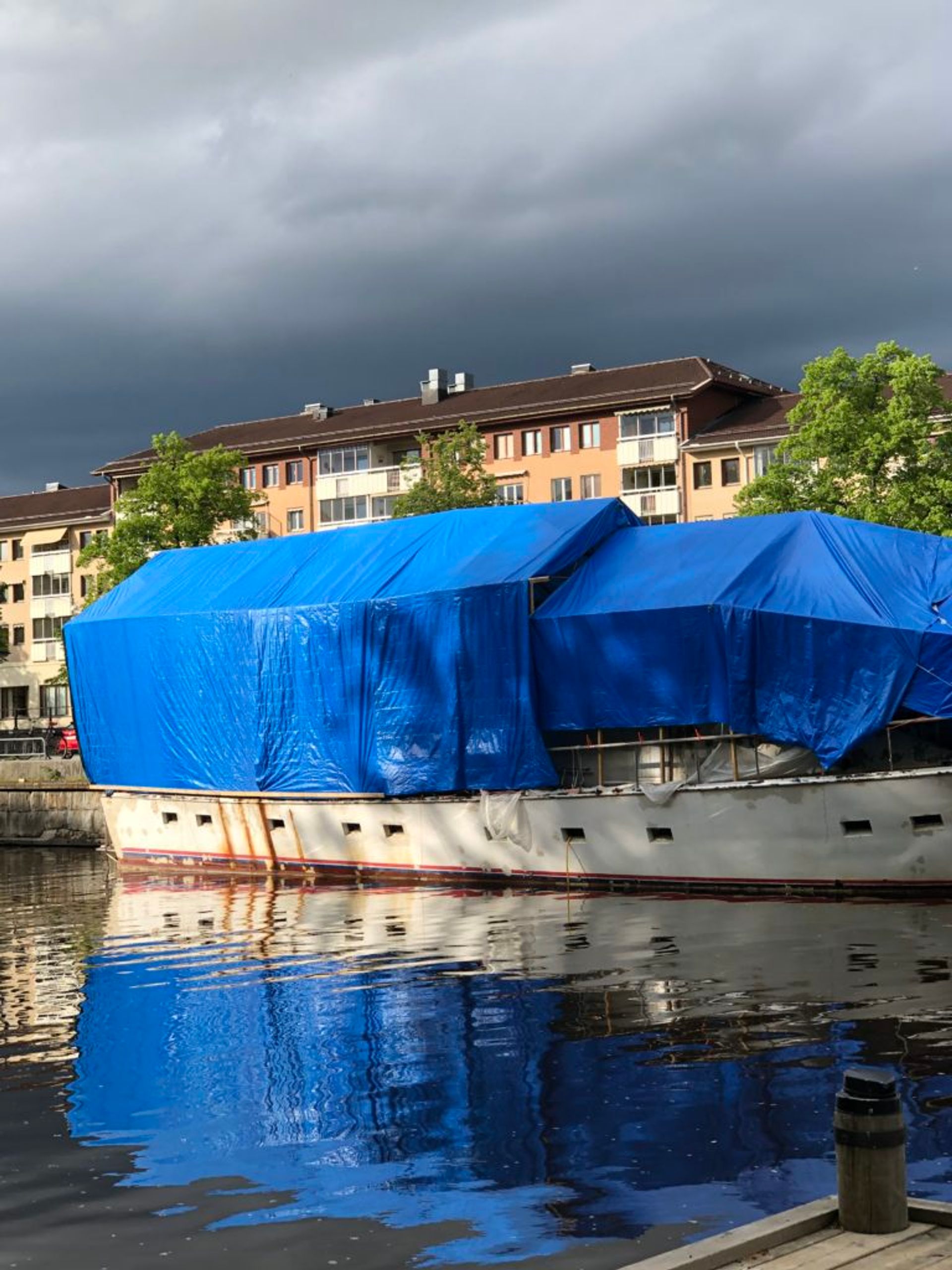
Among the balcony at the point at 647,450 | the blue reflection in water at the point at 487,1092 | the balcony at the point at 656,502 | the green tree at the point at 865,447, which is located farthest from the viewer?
the balcony at the point at 656,502

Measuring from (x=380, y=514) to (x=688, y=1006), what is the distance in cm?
8334

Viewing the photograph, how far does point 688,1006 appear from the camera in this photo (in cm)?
1848

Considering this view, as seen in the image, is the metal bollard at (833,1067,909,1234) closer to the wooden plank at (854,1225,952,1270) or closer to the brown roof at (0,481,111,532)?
the wooden plank at (854,1225,952,1270)

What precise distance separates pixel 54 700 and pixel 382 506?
28.6m

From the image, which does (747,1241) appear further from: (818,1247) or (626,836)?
(626,836)

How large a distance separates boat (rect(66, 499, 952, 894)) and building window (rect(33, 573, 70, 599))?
7370 centimetres

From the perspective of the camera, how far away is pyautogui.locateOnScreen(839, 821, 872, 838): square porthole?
98.4 feet

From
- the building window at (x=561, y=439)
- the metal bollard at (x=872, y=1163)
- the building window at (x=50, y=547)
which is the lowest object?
the metal bollard at (x=872, y=1163)

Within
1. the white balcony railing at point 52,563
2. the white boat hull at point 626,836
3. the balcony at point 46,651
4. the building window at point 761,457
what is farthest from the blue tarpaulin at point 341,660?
the white balcony railing at point 52,563

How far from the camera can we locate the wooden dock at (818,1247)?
25.4 ft

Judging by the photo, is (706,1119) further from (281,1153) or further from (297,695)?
(297,695)

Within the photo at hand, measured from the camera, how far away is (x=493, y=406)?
9925 cm

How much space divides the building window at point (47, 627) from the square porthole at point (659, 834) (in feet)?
286

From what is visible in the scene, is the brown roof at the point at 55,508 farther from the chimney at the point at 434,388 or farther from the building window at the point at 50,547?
the chimney at the point at 434,388
